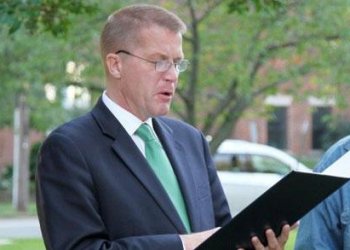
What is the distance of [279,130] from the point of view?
107 feet

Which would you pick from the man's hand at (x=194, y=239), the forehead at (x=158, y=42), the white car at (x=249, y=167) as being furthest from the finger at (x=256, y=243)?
the white car at (x=249, y=167)

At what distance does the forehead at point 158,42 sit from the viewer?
308cm

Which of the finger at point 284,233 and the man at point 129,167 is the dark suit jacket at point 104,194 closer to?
the man at point 129,167

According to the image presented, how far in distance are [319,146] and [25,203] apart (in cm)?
1327

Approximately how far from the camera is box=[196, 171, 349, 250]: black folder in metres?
2.72

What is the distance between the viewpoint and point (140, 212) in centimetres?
300

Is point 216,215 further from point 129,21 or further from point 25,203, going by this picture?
point 25,203

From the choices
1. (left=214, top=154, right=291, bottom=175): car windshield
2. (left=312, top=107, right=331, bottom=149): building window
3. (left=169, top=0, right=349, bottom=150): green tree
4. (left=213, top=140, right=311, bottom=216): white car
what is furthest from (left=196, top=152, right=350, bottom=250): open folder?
(left=312, top=107, right=331, bottom=149): building window

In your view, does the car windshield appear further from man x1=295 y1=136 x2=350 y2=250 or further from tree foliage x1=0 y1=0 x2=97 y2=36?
man x1=295 y1=136 x2=350 y2=250

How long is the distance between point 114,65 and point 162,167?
371 mm

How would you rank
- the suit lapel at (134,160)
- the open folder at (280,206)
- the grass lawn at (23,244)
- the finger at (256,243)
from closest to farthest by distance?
the open folder at (280,206), the finger at (256,243), the suit lapel at (134,160), the grass lawn at (23,244)

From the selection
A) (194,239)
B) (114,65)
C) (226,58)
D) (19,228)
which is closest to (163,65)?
(114,65)

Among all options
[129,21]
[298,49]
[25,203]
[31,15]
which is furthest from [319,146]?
[129,21]

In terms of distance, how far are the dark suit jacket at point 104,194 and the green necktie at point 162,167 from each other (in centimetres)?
2
